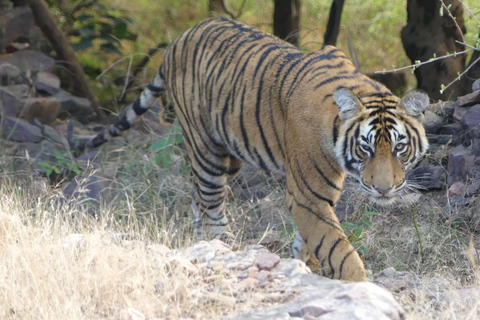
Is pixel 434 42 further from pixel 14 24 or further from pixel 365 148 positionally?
pixel 14 24

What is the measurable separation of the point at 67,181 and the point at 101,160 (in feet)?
1.32

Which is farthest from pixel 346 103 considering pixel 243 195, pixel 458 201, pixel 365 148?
pixel 243 195

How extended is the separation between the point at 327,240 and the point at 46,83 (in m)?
4.89

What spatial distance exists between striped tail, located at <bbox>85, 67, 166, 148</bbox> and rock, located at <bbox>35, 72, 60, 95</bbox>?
2.39 m

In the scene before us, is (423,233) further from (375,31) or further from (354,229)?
(375,31)

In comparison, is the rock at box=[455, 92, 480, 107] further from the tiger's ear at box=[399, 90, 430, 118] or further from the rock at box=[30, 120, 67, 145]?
the rock at box=[30, 120, 67, 145]

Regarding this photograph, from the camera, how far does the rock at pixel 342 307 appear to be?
2.78 metres

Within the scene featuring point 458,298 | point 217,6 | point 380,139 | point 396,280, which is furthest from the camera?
point 217,6

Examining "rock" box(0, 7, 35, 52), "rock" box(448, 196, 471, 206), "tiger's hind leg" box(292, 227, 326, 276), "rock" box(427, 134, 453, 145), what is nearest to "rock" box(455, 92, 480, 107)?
"rock" box(427, 134, 453, 145)

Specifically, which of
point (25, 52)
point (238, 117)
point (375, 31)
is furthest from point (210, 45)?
point (375, 31)

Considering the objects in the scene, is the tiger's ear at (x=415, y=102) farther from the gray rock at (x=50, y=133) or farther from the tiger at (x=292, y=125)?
the gray rock at (x=50, y=133)

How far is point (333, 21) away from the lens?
730cm

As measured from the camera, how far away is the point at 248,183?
6.35 m

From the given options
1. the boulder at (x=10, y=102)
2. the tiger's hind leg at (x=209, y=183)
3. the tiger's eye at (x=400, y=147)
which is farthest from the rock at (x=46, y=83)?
the tiger's eye at (x=400, y=147)
